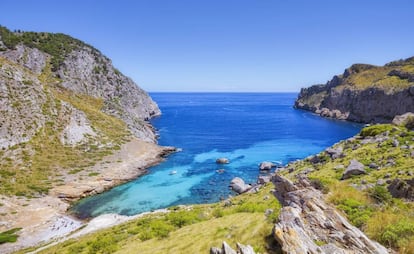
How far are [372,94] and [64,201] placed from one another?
153m

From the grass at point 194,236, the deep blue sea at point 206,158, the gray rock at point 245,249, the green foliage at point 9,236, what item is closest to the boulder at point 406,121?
the deep blue sea at point 206,158

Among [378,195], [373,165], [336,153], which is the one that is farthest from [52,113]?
[378,195]

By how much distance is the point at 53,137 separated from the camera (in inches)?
2640

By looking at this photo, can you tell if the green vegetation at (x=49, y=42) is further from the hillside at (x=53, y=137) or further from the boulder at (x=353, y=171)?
the boulder at (x=353, y=171)

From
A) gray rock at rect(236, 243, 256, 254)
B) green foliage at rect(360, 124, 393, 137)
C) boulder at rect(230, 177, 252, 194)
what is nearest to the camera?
gray rock at rect(236, 243, 256, 254)

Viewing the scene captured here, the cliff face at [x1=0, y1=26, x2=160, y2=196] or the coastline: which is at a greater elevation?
the cliff face at [x1=0, y1=26, x2=160, y2=196]

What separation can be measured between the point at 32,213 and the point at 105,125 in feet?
152

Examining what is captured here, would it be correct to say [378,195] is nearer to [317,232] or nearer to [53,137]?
[317,232]

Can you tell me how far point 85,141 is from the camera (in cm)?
7156

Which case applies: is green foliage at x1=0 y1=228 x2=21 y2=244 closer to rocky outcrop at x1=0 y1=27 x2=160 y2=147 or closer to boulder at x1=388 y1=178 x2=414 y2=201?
rocky outcrop at x1=0 y1=27 x2=160 y2=147

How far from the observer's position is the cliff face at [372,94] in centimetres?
12711

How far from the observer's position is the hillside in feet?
153

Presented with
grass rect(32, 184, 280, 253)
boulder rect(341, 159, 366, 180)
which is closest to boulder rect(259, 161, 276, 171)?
boulder rect(341, 159, 366, 180)

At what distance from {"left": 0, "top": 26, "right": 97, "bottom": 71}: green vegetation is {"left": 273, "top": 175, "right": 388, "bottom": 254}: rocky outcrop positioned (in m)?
117
